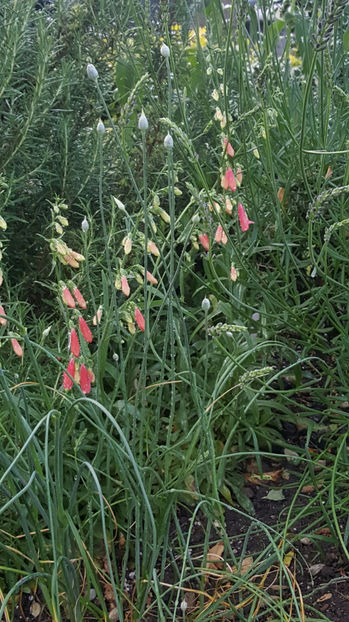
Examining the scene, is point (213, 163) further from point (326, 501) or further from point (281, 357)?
point (326, 501)

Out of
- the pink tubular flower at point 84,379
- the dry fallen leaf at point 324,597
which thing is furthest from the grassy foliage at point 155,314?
the dry fallen leaf at point 324,597

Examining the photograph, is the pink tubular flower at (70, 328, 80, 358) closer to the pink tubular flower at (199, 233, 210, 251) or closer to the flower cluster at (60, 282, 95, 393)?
the flower cluster at (60, 282, 95, 393)

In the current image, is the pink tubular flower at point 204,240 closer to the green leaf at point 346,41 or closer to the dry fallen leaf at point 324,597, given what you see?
the dry fallen leaf at point 324,597

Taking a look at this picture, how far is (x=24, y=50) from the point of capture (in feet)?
8.46

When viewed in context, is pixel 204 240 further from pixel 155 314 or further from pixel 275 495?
pixel 275 495

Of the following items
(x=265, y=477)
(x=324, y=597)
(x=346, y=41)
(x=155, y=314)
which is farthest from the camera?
(x=346, y=41)

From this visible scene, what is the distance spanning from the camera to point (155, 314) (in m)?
2.64

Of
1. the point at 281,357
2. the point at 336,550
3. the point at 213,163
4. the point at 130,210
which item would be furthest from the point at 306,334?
the point at 213,163

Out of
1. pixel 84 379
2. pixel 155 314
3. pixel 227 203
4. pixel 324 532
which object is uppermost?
pixel 227 203

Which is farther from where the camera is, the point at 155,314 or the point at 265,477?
the point at 155,314

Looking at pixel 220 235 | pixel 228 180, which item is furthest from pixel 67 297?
pixel 228 180

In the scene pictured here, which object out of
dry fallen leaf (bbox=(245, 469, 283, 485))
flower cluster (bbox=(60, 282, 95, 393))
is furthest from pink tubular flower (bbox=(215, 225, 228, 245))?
dry fallen leaf (bbox=(245, 469, 283, 485))

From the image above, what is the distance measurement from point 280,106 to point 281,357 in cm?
94

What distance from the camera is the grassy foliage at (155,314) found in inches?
69.3
